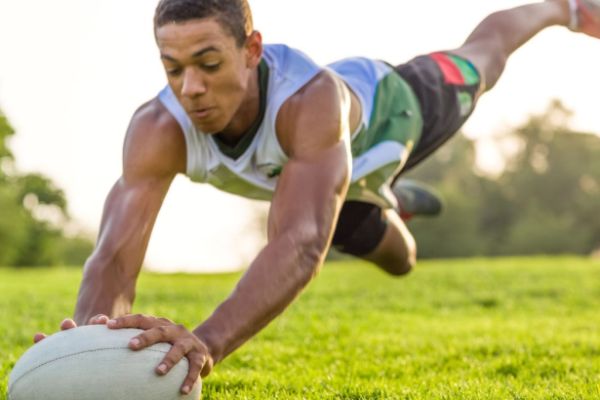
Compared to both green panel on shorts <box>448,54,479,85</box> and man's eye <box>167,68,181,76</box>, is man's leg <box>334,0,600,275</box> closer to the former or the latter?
green panel on shorts <box>448,54,479,85</box>

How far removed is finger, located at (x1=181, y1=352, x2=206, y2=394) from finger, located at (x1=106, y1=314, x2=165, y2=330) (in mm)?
142

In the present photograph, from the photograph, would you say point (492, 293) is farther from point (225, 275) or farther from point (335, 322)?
point (225, 275)

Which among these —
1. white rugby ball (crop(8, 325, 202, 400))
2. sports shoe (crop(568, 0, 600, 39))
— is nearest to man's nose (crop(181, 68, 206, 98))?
white rugby ball (crop(8, 325, 202, 400))

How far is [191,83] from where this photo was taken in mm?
3355

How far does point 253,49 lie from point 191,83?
427 millimetres

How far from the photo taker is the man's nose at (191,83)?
11.0 feet

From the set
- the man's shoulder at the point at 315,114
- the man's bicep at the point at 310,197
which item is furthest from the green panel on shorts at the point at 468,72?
the man's bicep at the point at 310,197

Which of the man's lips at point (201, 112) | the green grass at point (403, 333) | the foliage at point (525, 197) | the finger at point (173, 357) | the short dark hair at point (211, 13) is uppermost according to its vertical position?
the short dark hair at point (211, 13)

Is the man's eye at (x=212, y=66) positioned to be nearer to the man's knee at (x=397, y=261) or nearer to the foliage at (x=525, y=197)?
the man's knee at (x=397, y=261)

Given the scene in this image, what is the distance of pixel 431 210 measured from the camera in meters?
7.14

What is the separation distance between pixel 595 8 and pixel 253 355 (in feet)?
10.3

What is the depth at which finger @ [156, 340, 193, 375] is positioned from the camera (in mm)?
2648

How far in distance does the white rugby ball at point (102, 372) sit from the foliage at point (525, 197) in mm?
37464

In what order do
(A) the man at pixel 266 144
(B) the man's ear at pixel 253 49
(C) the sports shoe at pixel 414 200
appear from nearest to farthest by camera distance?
1. (A) the man at pixel 266 144
2. (B) the man's ear at pixel 253 49
3. (C) the sports shoe at pixel 414 200
